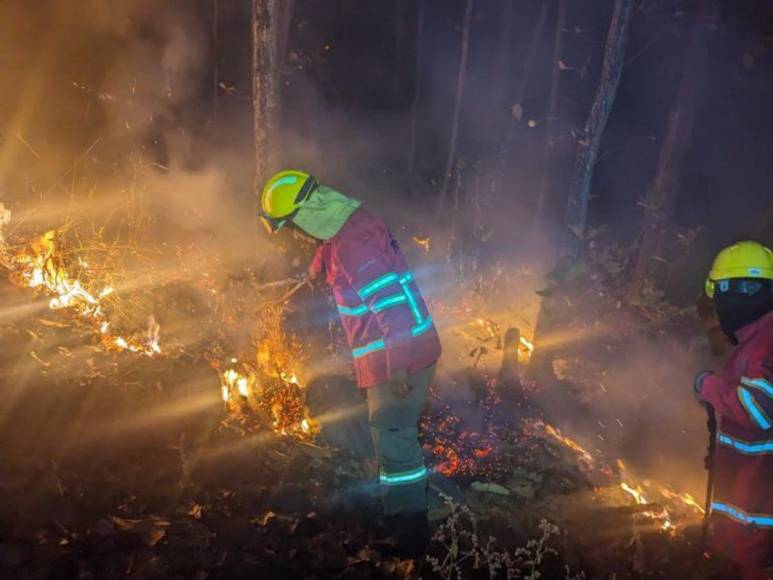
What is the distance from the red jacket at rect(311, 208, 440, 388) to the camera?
144 inches

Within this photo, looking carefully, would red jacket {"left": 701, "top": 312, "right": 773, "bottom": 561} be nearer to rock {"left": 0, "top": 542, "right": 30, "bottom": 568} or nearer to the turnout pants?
the turnout pants

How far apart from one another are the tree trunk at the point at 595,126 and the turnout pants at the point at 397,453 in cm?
576

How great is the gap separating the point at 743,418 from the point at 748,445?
1.06 ft

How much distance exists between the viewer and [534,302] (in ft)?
30.2

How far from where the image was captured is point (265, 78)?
642 cm

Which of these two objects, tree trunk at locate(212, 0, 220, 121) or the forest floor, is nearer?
the forest floor

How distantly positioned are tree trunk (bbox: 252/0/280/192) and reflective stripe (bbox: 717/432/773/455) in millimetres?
5621

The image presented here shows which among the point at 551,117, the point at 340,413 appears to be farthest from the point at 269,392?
the point at 551,117

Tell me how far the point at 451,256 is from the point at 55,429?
7.36m

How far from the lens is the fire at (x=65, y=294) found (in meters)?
5.41

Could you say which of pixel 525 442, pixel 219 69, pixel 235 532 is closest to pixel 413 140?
pixel 219 69

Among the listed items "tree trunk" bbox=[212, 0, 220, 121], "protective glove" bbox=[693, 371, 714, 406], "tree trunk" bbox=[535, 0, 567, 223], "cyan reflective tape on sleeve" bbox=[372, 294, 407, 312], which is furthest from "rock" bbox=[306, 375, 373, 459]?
"tree trunk" bbox=[535, 0, 567, 223]

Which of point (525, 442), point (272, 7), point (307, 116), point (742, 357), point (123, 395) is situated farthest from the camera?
point (307, 116)

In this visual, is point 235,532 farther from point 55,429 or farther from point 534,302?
point 534,302
